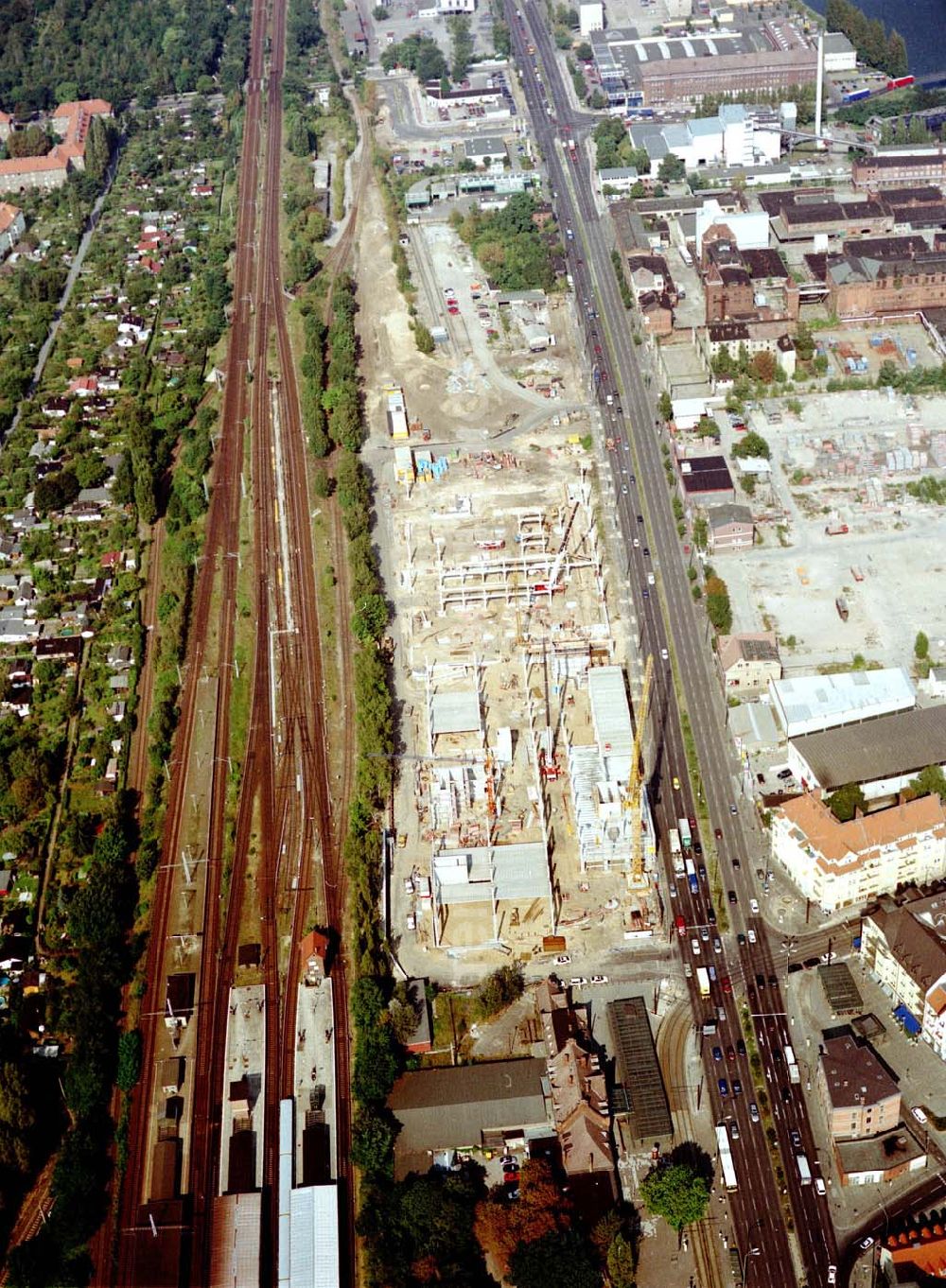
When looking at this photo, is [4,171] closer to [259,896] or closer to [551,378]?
[551,378]

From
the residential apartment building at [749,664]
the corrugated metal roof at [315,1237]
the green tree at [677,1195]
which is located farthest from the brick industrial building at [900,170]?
the corrugated metal roof at [315,1237]

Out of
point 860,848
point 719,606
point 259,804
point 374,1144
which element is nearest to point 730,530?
point 719,606

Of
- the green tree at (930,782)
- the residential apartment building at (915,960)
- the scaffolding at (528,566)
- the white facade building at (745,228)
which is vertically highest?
the white facade building at (745,228)

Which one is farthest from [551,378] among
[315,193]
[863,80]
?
[863,80]

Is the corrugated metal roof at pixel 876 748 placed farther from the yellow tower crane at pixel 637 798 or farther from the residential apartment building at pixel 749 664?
the yellow tower crane at pixel 637 798

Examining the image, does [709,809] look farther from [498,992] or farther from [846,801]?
[498,992]

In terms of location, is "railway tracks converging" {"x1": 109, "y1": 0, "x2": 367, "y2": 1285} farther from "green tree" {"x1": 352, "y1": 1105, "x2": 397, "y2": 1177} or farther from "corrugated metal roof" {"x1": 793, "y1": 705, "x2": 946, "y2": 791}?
"corrugated metal roof" {"x1": 793, "y1": 705, "x2": 946, "y2": 791}

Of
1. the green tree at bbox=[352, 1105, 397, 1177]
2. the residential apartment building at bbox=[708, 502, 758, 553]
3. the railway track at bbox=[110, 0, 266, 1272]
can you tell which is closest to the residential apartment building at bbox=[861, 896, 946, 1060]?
the green tree at bbox=[352, 1105, 397, 1177]
